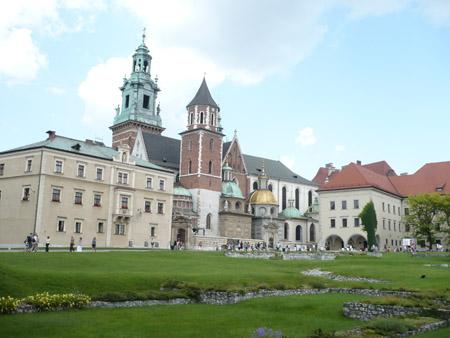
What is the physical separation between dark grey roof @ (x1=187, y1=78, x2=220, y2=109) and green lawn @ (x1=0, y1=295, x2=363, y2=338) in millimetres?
68220

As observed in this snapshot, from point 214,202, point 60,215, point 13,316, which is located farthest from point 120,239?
point 13,316

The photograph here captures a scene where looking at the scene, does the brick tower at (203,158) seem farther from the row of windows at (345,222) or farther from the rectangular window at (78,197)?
the rectangular window at (78,197)

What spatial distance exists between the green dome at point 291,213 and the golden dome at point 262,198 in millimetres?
7055

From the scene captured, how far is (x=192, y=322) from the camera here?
733 inches

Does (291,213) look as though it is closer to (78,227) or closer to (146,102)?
(146,102)

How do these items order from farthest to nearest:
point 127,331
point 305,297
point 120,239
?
point 120,239 < point 305,297 < point 127,331

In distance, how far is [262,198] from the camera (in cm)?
9500

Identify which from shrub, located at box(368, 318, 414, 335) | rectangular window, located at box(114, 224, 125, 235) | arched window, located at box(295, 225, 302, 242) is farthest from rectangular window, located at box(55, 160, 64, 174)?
arched window, located at box(295, 225, 302, 242)

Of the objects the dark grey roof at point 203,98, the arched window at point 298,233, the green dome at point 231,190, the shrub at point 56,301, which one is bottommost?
the shrub at point 56,301

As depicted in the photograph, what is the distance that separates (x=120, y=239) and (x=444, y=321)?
49.1 meters

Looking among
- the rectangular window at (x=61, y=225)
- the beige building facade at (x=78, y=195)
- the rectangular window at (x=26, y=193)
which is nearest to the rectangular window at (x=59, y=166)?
the beige building facade at (x=78, y=195)

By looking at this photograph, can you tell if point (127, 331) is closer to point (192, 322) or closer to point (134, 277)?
point (192, 322)

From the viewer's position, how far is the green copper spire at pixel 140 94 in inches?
4107

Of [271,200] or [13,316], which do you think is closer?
[13,316]
